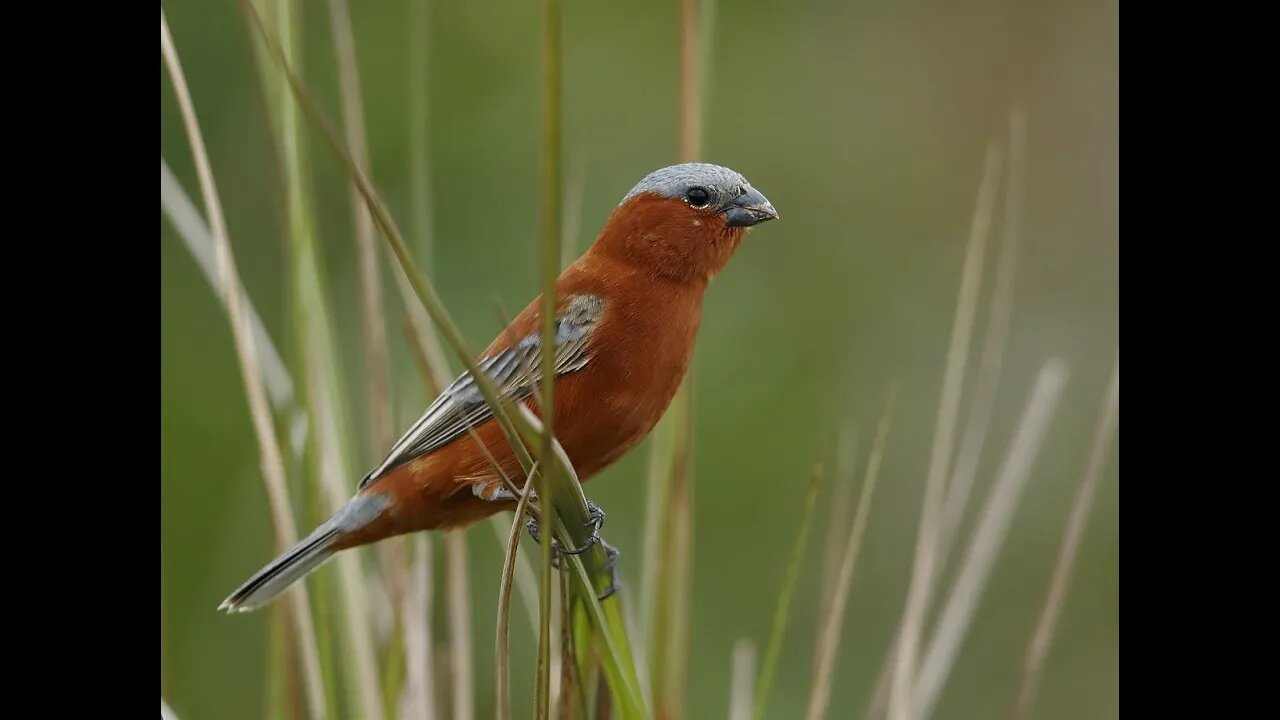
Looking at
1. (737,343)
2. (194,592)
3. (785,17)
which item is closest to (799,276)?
(737,343)

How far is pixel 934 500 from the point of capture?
2855 millimetres

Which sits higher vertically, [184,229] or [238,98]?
[238,98]

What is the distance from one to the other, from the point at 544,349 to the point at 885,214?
4.23 meters

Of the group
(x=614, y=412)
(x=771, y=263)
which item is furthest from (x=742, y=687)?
(x=771, y=263)

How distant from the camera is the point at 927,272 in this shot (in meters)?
5.68

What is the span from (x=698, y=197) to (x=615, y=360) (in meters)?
0.41

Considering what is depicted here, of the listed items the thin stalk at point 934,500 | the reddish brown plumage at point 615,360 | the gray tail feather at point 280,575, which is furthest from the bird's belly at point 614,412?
the thin stalk at point 934,500

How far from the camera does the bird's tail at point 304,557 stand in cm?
252

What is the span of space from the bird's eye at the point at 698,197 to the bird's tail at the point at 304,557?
Answer: 2.91 feet

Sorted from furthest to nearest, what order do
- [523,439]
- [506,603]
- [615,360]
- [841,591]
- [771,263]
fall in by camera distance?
[771,263] < [615,360] < [841,591] < [523,439] < [506,603]

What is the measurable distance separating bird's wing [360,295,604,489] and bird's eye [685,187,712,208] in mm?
292

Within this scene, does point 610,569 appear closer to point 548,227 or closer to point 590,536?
point 590,536

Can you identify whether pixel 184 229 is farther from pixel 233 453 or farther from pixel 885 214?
pixel 885 214

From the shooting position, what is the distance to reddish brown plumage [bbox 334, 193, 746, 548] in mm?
2670
